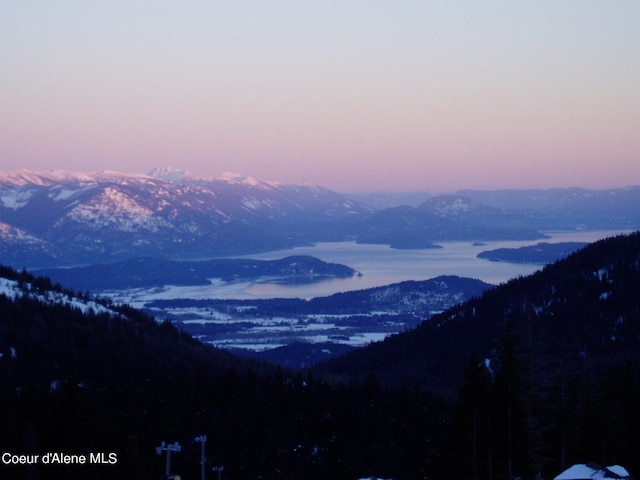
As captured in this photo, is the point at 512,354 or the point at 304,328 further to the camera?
the point at 304,328

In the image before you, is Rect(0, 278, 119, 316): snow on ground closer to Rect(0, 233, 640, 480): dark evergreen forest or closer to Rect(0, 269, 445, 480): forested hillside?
Rect(0, 233, 640, 480): dark evergreen forest

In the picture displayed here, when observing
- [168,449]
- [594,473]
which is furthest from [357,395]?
[168,449]

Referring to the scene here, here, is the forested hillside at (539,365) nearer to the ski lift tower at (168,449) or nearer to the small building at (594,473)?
the small building at (594,473)

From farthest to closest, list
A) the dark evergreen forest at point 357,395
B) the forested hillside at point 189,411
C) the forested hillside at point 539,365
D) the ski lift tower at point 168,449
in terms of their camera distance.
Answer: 1. the forested hillside at point 189,411
2. the dark evergreen forest at point 357,395
3. the forested hillside at point 539,365
4. the ski lift tower at point 168,449

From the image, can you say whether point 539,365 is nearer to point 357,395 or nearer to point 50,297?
point 357,395

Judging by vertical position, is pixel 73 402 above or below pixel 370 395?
above

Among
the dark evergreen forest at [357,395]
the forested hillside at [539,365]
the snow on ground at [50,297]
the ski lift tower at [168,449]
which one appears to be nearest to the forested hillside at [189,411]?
the dark evergreen forest at [357,395]

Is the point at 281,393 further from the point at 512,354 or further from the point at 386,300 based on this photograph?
the point at 386,300

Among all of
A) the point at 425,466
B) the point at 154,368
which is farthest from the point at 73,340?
the point at 425,466

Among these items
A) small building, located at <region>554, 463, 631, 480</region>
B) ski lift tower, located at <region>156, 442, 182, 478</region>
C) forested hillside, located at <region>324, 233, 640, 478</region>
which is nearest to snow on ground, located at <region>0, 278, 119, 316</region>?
forested hillside, located at <region>324, 233, 640, 478</region>
